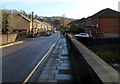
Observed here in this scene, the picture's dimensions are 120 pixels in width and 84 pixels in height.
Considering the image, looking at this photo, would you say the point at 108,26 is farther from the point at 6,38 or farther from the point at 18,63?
the point at 18,63

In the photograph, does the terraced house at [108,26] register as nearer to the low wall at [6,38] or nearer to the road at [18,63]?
the low wall at [6,38]

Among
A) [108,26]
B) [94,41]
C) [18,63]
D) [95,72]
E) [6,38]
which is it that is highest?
[108,26]

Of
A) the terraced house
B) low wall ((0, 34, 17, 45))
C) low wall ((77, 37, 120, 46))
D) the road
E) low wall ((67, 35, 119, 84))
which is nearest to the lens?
low wall ((67, 35, 119, 84))

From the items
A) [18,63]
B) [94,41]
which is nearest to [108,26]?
[94,41]

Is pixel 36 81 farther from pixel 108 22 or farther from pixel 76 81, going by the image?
pixel 108 22

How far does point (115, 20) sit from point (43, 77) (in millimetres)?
47538

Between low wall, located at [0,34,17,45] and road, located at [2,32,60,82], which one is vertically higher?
low wall, located at [0,34,17,45]

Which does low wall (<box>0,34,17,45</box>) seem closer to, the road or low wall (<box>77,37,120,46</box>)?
the road

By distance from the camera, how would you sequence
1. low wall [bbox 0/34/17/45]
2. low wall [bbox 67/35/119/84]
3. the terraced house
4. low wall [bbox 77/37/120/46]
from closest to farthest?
1. low wall [bbox 67/35/119/84]
2. low wall [bbox 0/34/17/45]
3. low wall [bbox 77/37/120/46]
4. the terraced house

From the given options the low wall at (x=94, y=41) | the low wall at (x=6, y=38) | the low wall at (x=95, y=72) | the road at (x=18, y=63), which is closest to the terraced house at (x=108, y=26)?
the low wall at (x=94, y=41)

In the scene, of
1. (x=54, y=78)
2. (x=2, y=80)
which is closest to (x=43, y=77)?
(x=54, y=78)

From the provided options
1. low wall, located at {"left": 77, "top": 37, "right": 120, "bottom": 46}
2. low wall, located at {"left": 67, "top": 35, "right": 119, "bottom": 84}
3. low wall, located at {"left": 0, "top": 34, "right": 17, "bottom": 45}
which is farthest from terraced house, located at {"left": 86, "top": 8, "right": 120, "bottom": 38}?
low wall, located at {"left": 67, "top": 35, "right": 119, "bottom": 84}

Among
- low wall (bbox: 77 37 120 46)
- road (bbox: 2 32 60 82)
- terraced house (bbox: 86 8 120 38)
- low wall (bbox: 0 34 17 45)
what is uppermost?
terraced house (bbox: 86 8 120 38)

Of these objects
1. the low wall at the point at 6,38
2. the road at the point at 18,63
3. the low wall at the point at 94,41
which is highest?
the low wall at the point at 6,38
